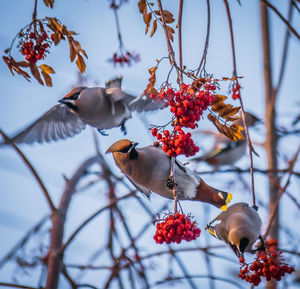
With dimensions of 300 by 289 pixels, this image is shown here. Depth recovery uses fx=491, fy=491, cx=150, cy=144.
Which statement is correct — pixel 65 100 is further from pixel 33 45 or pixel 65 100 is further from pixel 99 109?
pixel 33 45

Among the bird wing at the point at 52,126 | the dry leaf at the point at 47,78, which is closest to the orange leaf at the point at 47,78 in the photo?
the dry leaf at the point at 47,78

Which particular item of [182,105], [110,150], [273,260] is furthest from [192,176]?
[182,105]

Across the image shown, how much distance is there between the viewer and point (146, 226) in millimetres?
2898

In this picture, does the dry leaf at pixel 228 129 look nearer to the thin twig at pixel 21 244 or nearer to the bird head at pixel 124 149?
the bird head at pixel 124 149

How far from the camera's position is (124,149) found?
2.07 metres

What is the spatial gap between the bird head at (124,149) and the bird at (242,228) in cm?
46

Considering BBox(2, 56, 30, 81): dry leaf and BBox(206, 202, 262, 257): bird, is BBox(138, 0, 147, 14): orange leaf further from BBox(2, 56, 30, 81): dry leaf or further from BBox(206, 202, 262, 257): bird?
BBox(206, 202, 262, 257): bird

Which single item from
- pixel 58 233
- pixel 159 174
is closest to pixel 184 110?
pixel 159 174

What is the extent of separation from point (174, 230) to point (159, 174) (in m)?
0.57

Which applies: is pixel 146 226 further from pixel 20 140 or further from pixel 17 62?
pixel 17 62

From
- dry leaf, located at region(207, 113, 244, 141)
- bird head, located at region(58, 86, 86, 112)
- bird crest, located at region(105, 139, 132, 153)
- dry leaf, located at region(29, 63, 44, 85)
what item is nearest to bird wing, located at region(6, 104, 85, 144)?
bird head, located at region(58, 86, 86, 112)

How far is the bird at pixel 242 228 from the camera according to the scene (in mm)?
1784

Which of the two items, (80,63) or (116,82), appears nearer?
(80,63)

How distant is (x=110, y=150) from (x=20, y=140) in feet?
2.22
